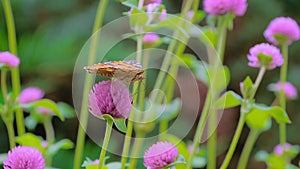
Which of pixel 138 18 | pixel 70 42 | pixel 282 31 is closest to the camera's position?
pixel 138 18

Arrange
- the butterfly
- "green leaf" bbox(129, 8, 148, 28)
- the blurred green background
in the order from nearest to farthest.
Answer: the butterfly, "green leaf" bbox(129, 8, 148, 28), the blurred green background

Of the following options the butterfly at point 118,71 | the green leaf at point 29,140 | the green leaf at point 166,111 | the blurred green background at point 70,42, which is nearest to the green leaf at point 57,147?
the green leaf at point 29,140

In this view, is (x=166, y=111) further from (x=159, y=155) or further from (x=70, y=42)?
(x=70, y=42)

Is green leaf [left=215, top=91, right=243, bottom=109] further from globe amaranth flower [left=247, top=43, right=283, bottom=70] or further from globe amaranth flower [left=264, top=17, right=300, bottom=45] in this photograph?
globe amaranth flower [left=264, top=17, right=300, bottom=45]

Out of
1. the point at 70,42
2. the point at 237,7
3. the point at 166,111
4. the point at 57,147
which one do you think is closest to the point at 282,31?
the point at 237,7

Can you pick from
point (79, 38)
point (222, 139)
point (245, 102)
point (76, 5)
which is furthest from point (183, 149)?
point (76, 5)

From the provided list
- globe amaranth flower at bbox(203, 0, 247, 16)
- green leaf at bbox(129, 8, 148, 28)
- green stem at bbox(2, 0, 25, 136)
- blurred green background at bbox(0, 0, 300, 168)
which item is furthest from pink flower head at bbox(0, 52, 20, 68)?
blurred green background at bbox(0, 0, 300, 168)

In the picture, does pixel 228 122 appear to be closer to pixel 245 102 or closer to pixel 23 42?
pixel 23 42
